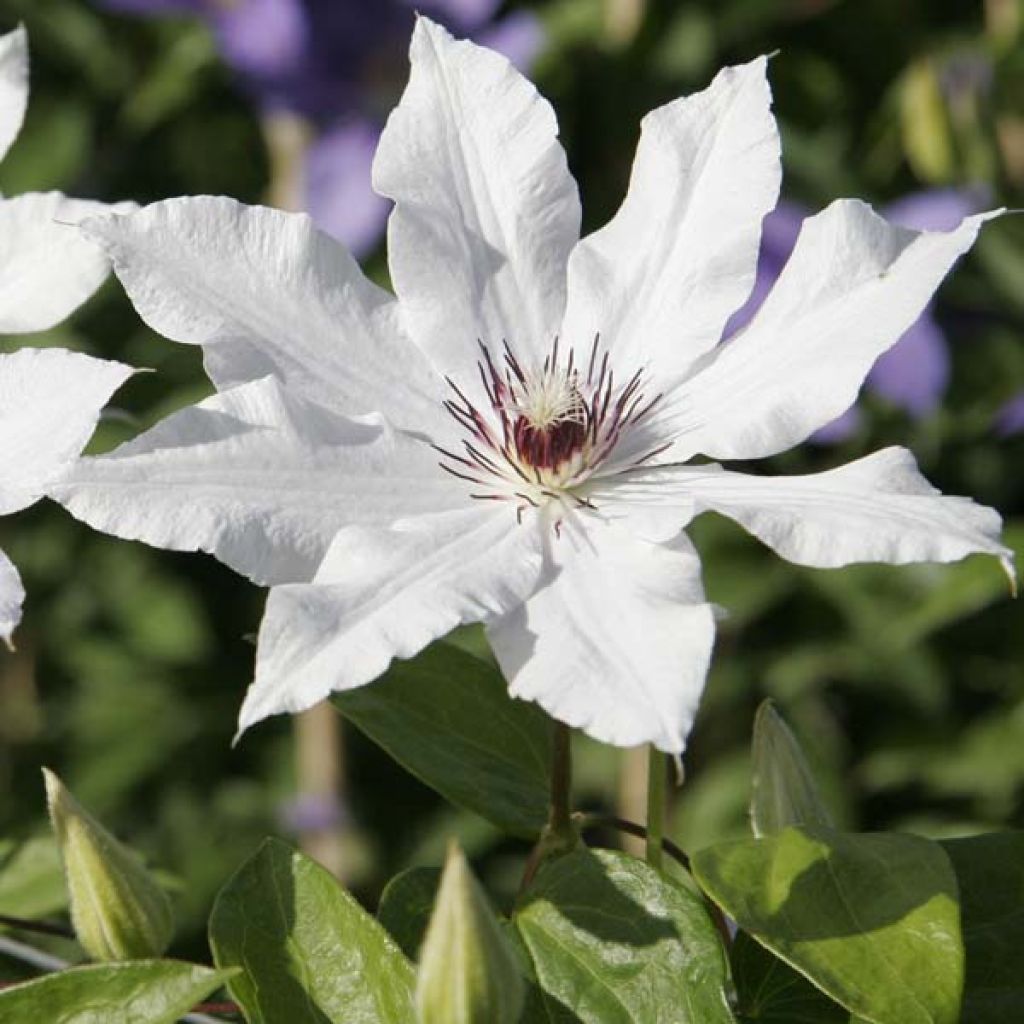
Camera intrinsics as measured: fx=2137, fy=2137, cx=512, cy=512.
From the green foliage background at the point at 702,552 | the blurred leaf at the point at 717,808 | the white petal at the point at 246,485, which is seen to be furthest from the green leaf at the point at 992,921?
the blurred leaf at the point at 717,808

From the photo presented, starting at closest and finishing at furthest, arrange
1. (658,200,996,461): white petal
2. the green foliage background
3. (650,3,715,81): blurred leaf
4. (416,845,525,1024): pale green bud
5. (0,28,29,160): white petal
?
(416,845,525,1024): pale green bud < (658,200,996,461): white petal < (0,28,29,160): white petal < the green foliage background < (650,3,715,81): blurred leaf

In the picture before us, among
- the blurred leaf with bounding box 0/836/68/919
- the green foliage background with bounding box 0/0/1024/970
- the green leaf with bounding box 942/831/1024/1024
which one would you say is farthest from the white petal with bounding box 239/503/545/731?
the green foliage background with bounding box 0/0/1024/970

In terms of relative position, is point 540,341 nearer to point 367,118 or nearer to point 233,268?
point 233,268

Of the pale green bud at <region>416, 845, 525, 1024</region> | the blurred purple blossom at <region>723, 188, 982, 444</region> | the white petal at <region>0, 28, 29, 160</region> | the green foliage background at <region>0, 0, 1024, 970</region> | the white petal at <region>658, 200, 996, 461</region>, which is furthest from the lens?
the green foliage background at <region>0, 0, 1024, 970</region>

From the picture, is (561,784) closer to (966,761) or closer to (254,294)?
(254,294)

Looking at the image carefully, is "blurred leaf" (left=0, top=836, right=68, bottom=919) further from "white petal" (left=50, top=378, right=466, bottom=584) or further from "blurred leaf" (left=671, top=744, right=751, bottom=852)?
"blurred leaf" (left=671, top=744, right=751, bottom=852)

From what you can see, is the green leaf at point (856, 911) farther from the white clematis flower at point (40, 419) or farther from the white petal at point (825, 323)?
the white clematis flower at point (40, 419)
